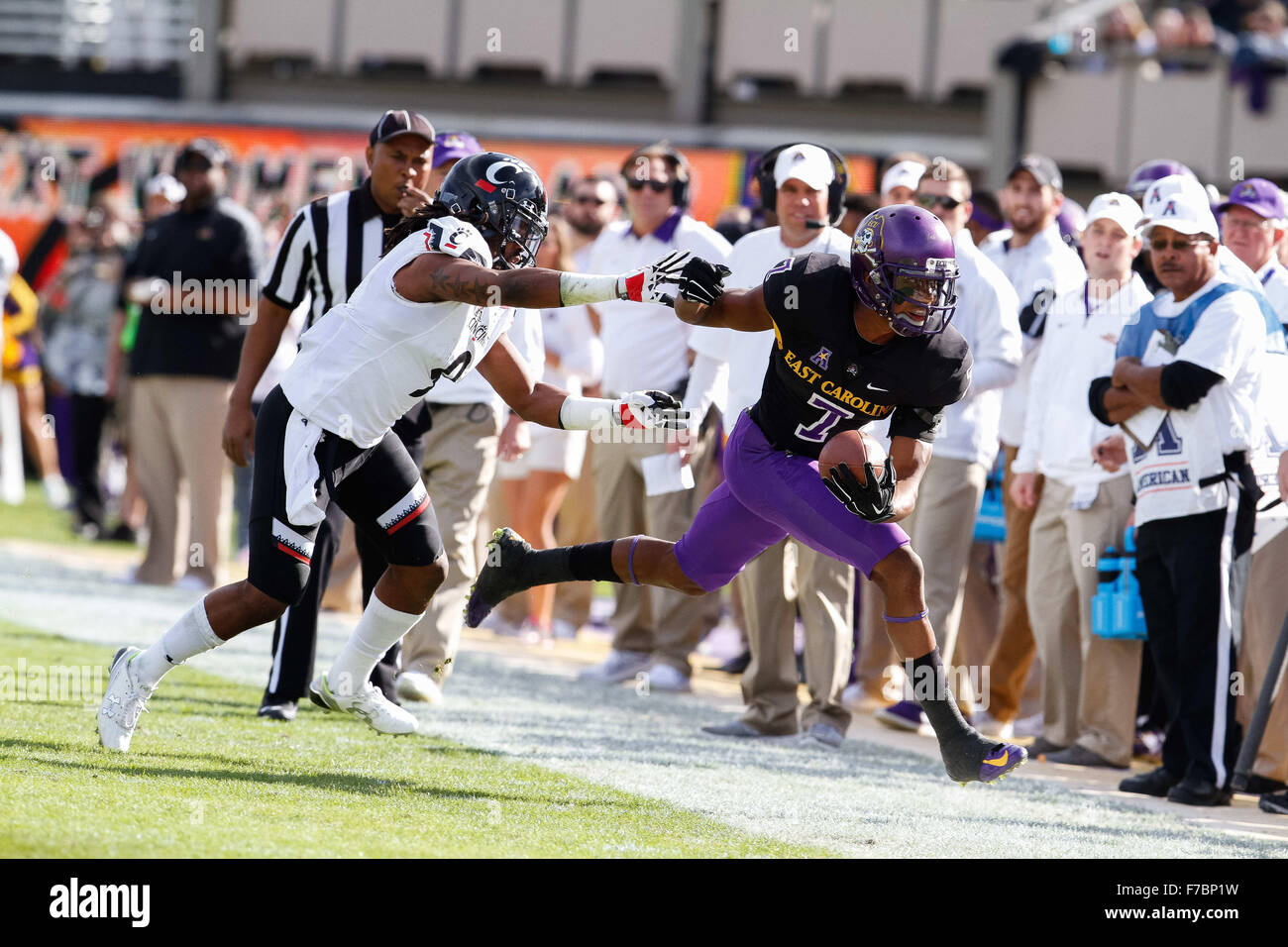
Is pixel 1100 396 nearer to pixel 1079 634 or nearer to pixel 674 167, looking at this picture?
pixel 1079 634

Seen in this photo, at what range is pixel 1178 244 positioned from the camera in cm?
666

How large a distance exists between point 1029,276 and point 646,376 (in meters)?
1.98

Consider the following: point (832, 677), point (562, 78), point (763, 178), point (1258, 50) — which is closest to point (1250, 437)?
point (832, 677)

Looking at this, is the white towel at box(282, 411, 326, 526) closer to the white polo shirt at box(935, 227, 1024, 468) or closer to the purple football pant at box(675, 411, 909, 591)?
the purple football pant at box(675, 411, 909, 591)

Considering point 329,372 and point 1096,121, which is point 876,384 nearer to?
point 329,372

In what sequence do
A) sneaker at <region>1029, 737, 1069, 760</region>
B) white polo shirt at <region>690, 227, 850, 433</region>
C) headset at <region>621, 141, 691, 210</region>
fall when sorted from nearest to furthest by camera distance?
white polo shirt at <region>690, 227, 850, 433</region>
sneaker at <region>1029, 737, 1069, 760</region>
headset at <region>621, 141, 691, 210</region>

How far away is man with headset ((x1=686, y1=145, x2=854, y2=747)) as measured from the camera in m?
7.28

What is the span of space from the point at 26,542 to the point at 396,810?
890 centimetres

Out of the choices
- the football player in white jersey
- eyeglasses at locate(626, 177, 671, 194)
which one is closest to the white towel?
the football player in white jersey

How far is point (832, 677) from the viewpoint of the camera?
7.27 metres

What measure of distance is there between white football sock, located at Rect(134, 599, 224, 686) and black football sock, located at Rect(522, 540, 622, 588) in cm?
110

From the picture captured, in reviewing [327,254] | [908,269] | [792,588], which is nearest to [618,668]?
[792,588]

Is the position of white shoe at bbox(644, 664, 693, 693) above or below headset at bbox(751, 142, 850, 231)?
below

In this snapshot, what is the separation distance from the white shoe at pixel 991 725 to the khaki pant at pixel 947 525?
65 centimetres
